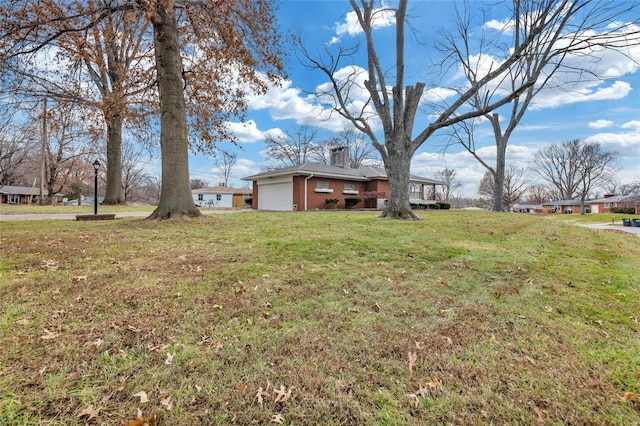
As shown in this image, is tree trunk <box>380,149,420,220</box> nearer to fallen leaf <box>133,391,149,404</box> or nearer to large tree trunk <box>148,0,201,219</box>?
large tree trunk <box>148,0,201,219</box>

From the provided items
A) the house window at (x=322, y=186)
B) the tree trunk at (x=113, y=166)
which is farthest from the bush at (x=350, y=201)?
the tree trunk at (x=113, y=166)

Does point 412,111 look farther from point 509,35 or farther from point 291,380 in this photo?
point 291,380

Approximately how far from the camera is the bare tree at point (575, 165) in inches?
1382

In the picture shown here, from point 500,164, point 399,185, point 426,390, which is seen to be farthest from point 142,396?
point 500,164

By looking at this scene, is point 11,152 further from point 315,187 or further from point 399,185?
point 399,185

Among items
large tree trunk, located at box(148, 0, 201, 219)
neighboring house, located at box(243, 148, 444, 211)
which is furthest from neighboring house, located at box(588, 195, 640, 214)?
large tree trunk, located at box(148, 0, 201, 219)

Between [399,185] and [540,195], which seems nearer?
[399,185]

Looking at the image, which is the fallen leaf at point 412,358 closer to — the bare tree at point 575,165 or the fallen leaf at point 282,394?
the fallen leaf at point 282,394

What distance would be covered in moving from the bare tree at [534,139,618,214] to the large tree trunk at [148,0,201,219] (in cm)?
4414

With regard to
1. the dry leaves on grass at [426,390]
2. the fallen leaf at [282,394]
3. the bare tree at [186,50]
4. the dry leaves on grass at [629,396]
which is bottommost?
the dry leaves on grass at [629,396]

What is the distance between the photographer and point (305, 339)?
2365 mm

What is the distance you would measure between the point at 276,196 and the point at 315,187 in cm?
284

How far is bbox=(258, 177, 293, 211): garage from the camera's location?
18.9m

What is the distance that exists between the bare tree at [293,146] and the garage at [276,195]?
50.6 feet
